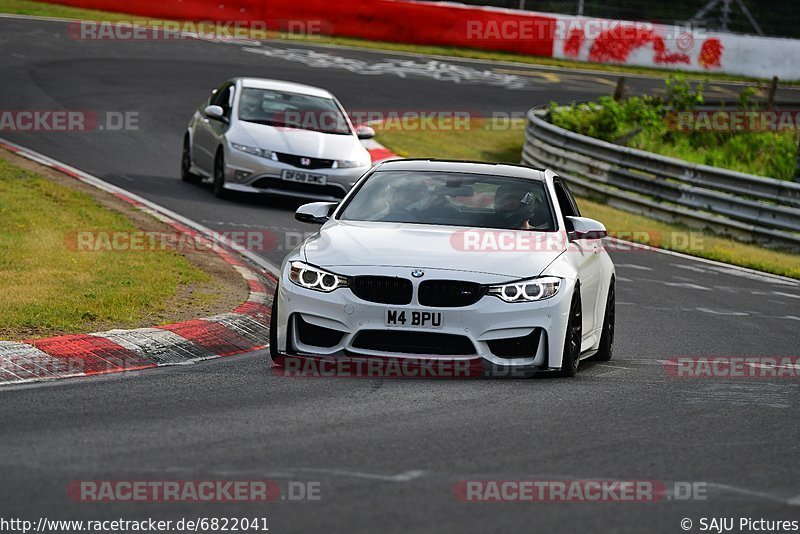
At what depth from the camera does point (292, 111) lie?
19703 mm

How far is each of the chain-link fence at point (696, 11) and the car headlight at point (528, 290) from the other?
31.1 meters

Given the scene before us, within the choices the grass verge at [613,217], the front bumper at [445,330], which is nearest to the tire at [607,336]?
the front bumper at [445,330]

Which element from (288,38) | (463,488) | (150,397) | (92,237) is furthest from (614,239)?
(288,38)

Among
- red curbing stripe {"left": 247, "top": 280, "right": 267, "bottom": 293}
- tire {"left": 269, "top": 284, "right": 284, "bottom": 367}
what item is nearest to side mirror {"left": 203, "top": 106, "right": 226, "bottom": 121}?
red curbing stripe {"left": 247, "top": 280, "right": 267, "bottom": 293}

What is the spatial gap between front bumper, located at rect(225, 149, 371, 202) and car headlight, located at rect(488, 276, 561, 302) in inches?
387

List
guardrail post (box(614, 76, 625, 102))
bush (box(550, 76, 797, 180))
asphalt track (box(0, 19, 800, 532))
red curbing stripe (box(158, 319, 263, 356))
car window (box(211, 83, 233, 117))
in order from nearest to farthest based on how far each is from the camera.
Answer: asphalt track (box(0, 19, 800, 532))
red curbing stripe (box(158, 319, 263, 356))
car window (box(211, 83, 233, 117))
bush (box(550, 76, 797, 180))
guardrail post (box(614, 76, 625, 102))

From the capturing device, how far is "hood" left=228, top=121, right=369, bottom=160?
730 inches

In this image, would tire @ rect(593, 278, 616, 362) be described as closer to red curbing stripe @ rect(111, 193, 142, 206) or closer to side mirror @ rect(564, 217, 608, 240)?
side mirror @ rect(564, 217, 608, 240)

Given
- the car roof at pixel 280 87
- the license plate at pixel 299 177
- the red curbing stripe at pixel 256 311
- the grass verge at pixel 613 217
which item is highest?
the car roof at pixel 280 87

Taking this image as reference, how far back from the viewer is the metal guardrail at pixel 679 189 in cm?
2042

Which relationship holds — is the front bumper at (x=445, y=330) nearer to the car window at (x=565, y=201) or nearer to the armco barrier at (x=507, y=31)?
the car window at (x=565, y=201)

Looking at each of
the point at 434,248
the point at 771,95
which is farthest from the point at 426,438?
the point at 771,95

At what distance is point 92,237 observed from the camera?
540 inches

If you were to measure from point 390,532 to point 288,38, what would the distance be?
3388cm
